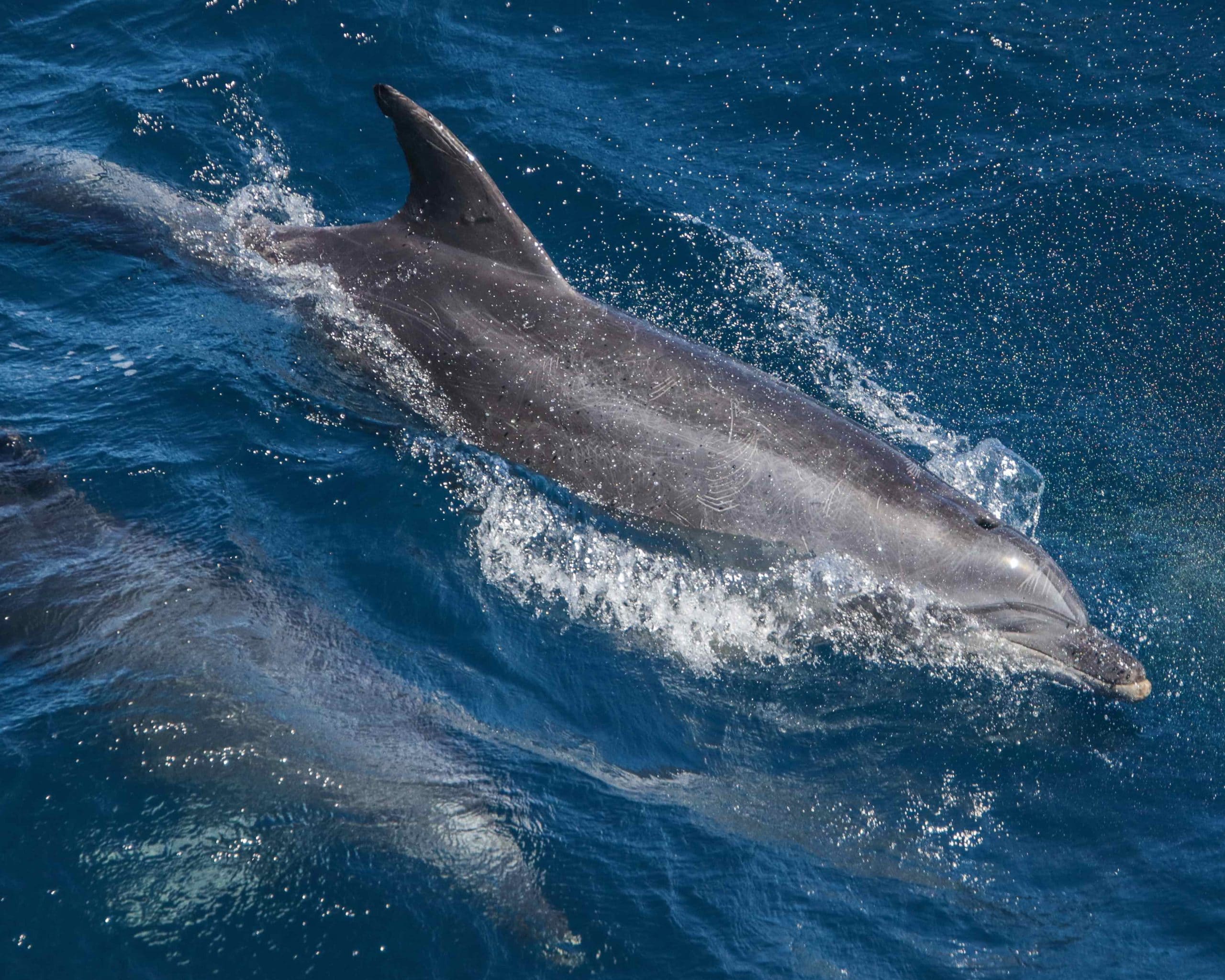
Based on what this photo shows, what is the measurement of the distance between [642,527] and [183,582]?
10.9ft

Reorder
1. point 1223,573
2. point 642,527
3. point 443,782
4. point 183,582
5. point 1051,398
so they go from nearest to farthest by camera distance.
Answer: point 443,782 < point 183,582 < point 642,527 < point 1223,573 < point 1051,398

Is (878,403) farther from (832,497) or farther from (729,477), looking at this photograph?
(729,477)

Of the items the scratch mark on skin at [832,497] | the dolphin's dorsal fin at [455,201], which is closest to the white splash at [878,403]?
the scratch mark on skin at [832,497]

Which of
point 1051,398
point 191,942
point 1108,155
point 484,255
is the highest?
point 1108,155

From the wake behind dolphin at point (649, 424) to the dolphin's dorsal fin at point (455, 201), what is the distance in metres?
0.01

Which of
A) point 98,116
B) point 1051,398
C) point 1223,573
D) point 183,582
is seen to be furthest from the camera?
point 98,116

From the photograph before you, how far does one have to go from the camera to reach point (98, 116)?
13352 mm

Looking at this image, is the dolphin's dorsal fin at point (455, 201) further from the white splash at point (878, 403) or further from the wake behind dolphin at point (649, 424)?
the white splash at point (878, 403)

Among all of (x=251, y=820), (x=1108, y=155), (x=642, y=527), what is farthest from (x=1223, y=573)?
(x=251, y=820)

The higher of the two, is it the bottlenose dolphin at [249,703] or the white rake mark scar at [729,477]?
the white rake mark scar at [729,477]

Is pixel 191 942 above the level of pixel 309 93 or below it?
below

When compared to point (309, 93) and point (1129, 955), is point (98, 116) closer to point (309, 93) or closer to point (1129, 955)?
point (309, 93)

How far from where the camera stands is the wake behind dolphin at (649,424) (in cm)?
822

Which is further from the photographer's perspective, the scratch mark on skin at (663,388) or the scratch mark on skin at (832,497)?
the scratch mark on skin at (663,388)
